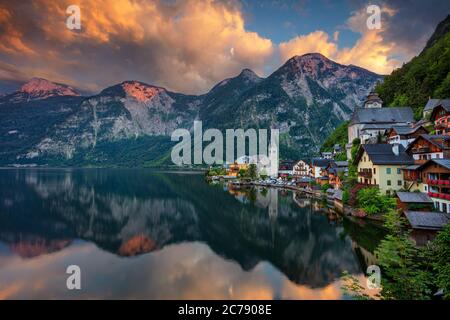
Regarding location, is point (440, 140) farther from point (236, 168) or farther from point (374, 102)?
point (236, 168)

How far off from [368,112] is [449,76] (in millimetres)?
16351

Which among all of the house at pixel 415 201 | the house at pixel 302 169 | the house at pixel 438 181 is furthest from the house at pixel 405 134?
the house at pixel 302 169

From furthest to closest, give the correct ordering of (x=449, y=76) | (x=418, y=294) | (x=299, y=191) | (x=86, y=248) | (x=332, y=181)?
(x=299, y=191) < (x=332, y=181) < (x=449, y=76) < (x=86, y=248) < (x=418, y=294)

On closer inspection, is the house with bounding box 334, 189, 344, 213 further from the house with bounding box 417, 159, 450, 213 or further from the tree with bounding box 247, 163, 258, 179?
the tree with bounding box 247, 163, 258, 179

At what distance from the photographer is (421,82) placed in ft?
236

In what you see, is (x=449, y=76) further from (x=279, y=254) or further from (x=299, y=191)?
(x=279, y=254)

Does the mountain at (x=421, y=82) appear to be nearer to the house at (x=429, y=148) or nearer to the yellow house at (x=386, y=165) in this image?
the yellow house at (x=386, y=165)

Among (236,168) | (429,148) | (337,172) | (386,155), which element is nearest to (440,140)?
(429,148)

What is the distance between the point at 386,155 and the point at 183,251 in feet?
103

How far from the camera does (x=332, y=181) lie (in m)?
63.2

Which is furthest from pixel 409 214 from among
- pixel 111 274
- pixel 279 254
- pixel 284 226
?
pixel 111 274

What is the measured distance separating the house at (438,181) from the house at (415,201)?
0.62 metres
